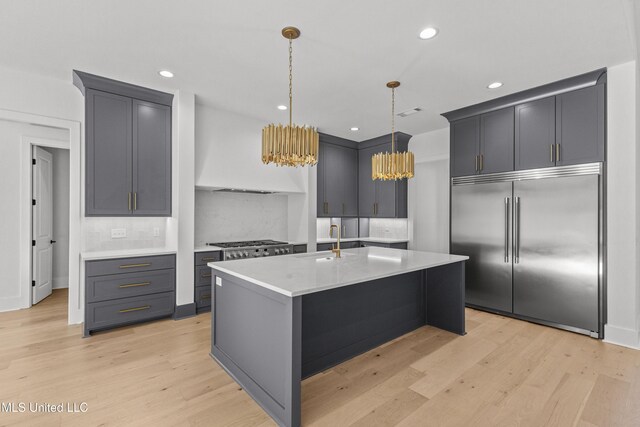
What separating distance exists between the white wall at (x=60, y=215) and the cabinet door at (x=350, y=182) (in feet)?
16.1

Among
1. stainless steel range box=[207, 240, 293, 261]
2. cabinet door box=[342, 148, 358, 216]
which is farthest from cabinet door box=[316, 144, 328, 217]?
stainless steel range box=[207, 240, 293, 261]

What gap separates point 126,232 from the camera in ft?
13.4

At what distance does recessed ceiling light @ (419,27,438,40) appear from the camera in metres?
2.59

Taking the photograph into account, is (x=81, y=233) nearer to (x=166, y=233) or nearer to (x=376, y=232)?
(x=166, y=233)

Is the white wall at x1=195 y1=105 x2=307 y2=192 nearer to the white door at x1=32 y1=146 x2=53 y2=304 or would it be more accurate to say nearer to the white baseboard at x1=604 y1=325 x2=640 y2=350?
the white door at x1=32 y1=146 x2=53 y2=304

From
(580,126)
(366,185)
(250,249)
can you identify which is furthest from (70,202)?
(580,126)

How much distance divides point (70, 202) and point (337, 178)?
13.5 feet

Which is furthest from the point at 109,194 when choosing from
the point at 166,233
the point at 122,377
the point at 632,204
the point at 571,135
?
the point at 632,204

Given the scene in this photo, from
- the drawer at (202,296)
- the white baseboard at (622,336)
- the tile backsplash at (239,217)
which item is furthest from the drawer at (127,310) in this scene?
the white baseboard at (622,336)

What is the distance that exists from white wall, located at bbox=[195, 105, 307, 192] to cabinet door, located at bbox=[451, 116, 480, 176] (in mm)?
2619

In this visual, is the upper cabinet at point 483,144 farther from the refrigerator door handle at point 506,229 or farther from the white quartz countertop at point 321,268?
the white quartz countertop at point 321,268

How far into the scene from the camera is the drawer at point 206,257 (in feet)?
13.6

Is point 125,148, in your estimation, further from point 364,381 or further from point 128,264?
point 364,381

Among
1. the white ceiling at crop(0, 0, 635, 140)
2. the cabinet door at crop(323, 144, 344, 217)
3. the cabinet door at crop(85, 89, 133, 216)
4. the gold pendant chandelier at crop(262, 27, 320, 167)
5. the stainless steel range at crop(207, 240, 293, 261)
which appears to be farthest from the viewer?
the cabinet door at crop(323, 144, 344, 217)
